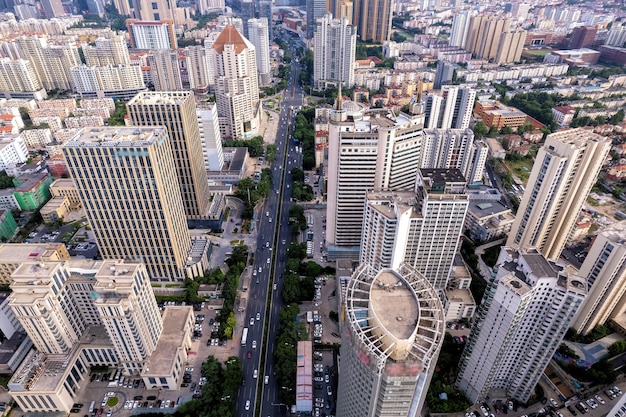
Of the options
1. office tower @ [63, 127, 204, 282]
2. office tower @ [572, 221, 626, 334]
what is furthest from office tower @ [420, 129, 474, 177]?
office tower @ [63, 127, 204, 282]

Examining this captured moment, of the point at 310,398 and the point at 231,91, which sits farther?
the point at 231,91

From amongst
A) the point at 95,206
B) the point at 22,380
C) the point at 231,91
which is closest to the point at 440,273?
the point at 95,206

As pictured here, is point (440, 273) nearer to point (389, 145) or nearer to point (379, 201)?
point (379, 201)

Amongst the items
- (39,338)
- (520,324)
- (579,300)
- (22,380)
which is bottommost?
(22,380)

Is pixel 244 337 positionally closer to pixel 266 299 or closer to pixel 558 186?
pixel 266 299

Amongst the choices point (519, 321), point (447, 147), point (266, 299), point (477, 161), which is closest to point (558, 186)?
point (519, 321)

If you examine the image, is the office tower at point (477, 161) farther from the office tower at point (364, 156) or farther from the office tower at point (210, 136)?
the office tower at point (210, 136)
